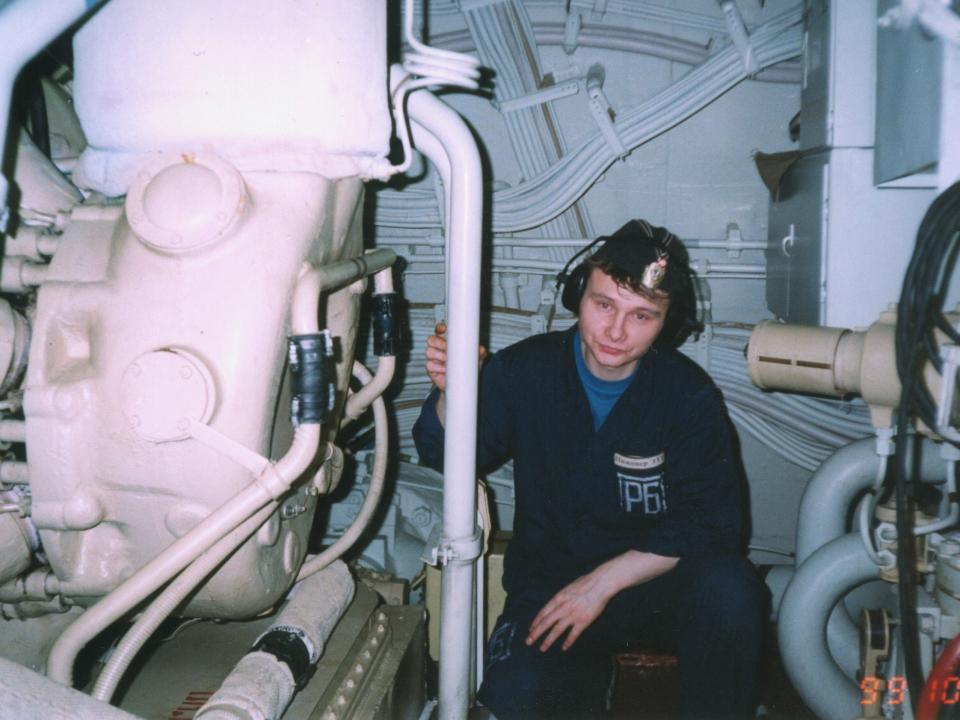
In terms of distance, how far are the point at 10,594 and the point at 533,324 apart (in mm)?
1588

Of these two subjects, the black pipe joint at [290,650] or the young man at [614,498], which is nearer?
Result: the black pipe joint at [290,650]

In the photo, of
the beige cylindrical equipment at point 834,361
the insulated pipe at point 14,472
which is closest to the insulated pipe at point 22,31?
the insulated pipe at point 14,472

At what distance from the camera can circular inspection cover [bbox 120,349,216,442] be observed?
3.47 feet

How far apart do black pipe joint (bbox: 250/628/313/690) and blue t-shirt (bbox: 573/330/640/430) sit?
849mm

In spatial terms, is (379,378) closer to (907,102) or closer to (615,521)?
(615,521)

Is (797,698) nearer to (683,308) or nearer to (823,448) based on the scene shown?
(823,448)

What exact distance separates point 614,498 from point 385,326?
0.72 meters

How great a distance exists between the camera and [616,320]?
1.57 metres

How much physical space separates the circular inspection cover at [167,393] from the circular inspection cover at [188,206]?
0.18 meters

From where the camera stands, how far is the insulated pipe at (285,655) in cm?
109

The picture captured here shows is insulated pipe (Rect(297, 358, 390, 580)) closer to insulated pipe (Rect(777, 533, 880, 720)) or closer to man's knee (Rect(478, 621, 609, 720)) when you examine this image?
man's knee (Rect(478, 621, 609, 720))

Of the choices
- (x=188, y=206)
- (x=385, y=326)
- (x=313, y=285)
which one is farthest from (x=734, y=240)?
(x=188, y=206)

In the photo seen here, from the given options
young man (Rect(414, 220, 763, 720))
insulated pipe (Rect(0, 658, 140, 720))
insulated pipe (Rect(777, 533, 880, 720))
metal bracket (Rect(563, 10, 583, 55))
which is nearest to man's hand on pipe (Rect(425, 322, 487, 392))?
young man (Rect(414, 220, 763, 720))

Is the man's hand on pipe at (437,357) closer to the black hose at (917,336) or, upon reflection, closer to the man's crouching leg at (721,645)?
the man's crouching leg at (721,645)
